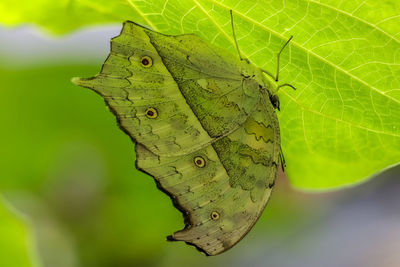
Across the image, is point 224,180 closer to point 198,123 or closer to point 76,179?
point 198,123

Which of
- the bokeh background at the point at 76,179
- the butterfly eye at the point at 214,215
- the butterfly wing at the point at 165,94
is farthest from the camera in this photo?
the bokeh background at the point at 76,179

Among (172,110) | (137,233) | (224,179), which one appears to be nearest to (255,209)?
(224,179)

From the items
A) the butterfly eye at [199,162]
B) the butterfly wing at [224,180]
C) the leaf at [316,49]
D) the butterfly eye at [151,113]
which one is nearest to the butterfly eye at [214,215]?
the butterfly wing at [224,180]

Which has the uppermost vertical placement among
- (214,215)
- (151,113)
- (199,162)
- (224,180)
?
(151,113)

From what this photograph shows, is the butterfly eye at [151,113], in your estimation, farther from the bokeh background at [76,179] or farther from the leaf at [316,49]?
the bokeh background at [76,179]

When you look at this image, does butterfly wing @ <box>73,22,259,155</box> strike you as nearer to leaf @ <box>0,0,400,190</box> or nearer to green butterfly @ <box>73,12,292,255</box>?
green butterfly @ <box>73,12,292,255</box>

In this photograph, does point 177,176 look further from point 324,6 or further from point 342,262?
point 342,262

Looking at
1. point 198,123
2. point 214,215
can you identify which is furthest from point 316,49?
point 214,215

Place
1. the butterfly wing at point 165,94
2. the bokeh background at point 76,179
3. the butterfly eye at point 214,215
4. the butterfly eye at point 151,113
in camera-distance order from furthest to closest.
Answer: the bokeh background at point 76,179 → the butterfly eye at point 214,215 → the butterfly eye at point 151,113 → the butterfly wing at point 165,94
